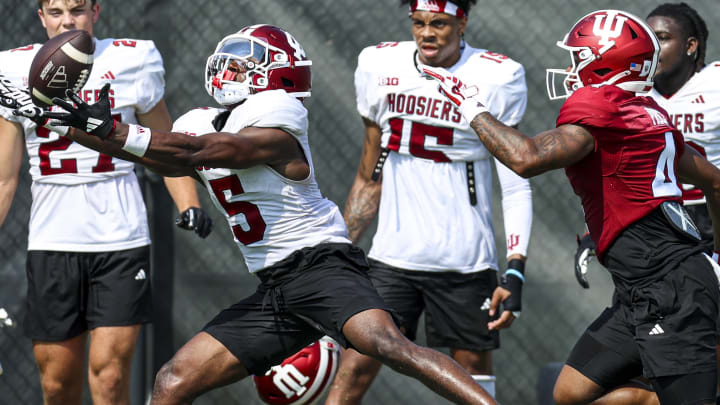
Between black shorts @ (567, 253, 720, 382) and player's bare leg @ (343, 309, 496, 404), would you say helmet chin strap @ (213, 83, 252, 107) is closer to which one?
player's bare leg @ (343, 309, 496, 404)

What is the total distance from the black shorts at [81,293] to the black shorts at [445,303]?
105cm

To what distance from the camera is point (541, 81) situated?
548cm

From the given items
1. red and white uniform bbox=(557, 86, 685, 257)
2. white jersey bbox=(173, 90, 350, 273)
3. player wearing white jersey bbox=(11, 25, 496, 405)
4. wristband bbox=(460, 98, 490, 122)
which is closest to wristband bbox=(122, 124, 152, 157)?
player wearing white jersey bbox=(11, 25, 496, 405)

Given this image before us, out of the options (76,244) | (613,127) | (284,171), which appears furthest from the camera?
(76,244)

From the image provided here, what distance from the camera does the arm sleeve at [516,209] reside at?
176 inches

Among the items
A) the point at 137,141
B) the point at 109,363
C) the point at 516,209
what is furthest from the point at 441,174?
the point at 137,141

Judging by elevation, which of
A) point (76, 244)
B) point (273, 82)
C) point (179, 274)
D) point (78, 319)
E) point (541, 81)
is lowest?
point (179, 274)

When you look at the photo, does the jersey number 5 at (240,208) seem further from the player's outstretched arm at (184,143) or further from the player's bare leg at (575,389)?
the player's bare leg at (575,389)

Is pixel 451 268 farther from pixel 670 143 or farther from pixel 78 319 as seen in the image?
pixel 78 319

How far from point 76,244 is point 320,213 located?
1245 millimetres

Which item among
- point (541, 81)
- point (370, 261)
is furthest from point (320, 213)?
point (541, 81)

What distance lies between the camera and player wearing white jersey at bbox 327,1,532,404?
14.6ft

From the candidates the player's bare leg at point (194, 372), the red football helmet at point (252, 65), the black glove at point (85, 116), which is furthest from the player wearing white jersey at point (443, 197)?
the black glove at point (85, 116)

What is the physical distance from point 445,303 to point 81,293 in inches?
61.0
